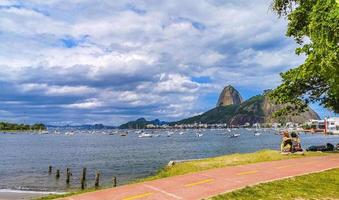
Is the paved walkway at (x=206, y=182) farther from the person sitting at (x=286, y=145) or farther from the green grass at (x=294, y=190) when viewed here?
the person sitting at (x=286, y=145)

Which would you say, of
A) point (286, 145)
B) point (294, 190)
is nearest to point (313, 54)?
point (294, 190)

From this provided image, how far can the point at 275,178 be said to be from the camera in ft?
68.4

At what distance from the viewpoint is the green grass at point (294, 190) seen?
17047 mm

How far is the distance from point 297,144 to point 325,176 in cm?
1724

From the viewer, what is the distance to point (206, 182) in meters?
19.5

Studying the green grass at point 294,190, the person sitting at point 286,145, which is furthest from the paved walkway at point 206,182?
the person sitting at point 286,145

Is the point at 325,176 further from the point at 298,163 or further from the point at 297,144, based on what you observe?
the point at 297,144

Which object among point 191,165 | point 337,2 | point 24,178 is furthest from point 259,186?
point 24,178

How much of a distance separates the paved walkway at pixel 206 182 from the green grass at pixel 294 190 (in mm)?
667

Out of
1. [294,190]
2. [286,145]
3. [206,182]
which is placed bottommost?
[294,190]

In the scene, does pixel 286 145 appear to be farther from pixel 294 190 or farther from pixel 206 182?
pixel 206 182

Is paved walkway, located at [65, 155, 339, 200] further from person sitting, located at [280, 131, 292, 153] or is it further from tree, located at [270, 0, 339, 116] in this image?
person sitting, located at [280, 131, 292, 153]

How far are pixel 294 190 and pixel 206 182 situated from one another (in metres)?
3.69

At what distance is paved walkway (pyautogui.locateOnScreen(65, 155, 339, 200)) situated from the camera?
16.7 metres
